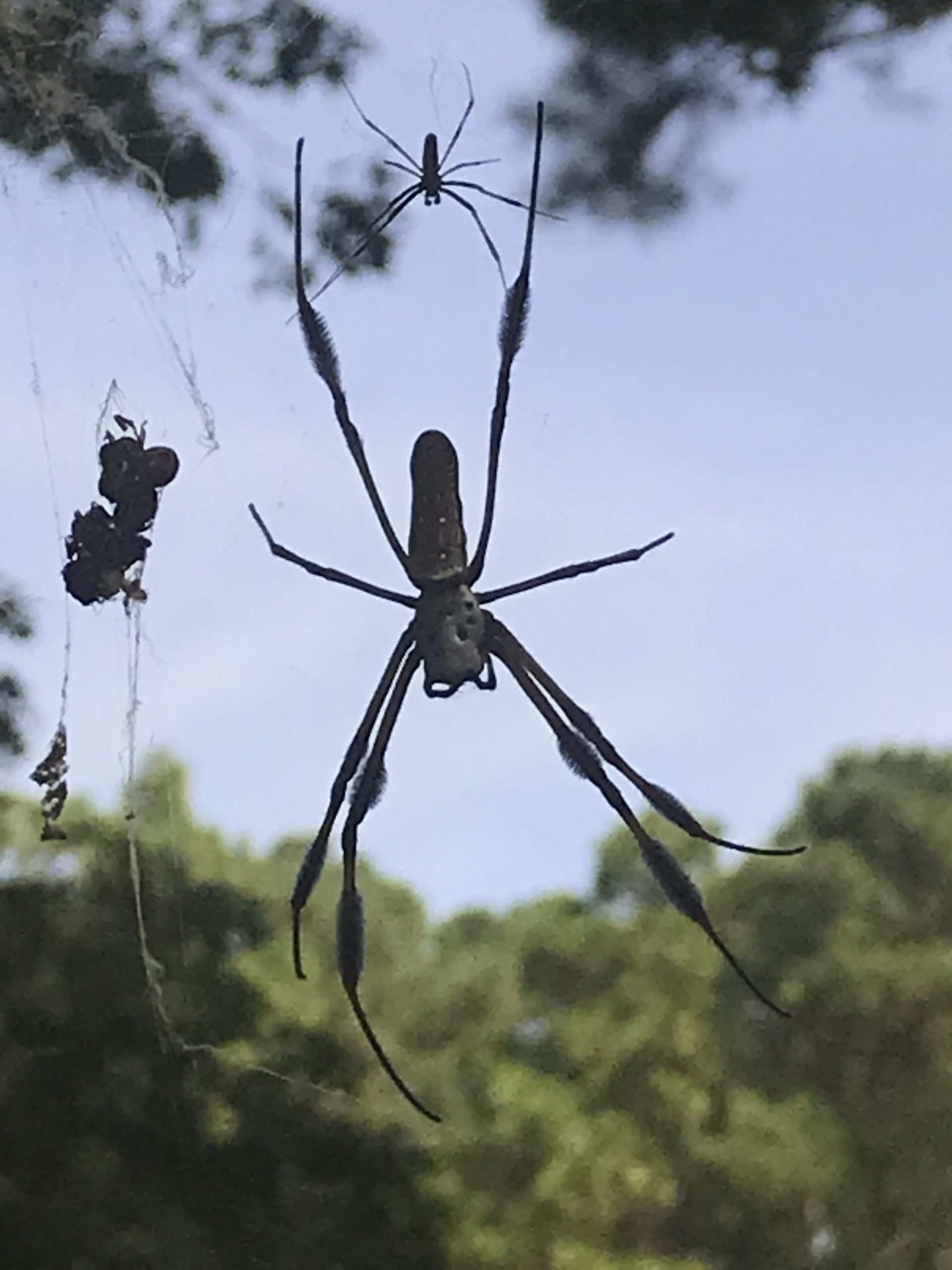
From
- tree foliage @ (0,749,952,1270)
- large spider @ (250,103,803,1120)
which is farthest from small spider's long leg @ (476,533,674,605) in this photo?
tree foliage @ (0,749,952,1270)

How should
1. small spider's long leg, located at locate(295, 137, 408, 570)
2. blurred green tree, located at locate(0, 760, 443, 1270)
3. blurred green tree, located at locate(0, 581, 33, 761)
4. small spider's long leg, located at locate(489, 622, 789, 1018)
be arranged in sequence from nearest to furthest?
small spider's long leg, located at locate(489, 622, 789, 1018), small spider's long leg, located at locate(295, 137, 408, 570), blurred green tree, located at locate(0, 581, 33, 761), blurred green tree, located at locate(0, 760, 443, 1270)

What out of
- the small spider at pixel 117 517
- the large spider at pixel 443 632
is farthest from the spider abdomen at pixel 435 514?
the small spider at pixel 117 517

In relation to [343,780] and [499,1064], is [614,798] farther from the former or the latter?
[499,1064]

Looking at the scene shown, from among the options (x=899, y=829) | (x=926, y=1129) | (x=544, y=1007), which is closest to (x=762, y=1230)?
(x=926, y=1129)

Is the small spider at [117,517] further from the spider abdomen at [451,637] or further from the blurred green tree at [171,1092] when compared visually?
the blurred green tree at [171,1092]

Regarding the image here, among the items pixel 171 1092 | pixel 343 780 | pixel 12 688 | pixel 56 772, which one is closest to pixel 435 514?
pixel 343 780

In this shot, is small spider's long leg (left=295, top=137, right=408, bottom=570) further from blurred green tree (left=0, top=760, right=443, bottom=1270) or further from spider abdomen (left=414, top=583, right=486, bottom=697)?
blurred green tree (left=0, top=760, right=443, bottom=1270)

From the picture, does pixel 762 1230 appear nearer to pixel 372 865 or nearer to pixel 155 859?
pixel 372 865
